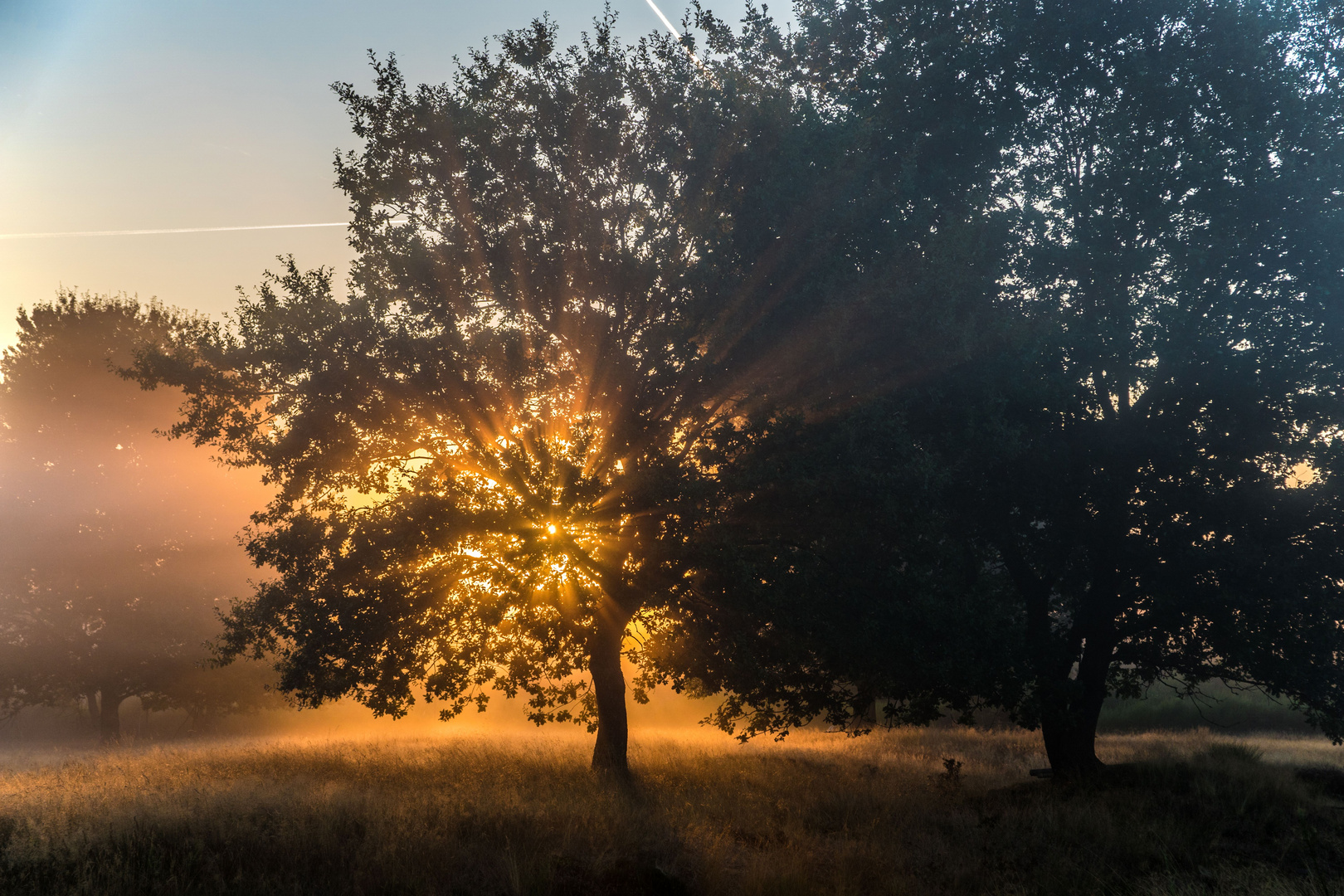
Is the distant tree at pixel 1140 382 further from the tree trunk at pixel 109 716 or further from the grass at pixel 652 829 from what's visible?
the tree trunk at pixel 109 716

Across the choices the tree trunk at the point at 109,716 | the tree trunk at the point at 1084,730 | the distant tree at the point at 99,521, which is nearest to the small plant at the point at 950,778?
the tree trunk at the point at 1084,730

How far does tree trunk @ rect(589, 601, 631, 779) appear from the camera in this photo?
→ 15352 mm

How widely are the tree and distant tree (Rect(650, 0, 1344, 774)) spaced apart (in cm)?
250

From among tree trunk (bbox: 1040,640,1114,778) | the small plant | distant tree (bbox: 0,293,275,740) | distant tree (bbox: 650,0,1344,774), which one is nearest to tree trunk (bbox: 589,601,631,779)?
distant tree (bbox: 650,0,1344,774)

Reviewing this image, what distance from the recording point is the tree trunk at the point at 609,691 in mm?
15352

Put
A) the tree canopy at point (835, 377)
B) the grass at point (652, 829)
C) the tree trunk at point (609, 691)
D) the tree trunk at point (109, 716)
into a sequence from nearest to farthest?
the grass at point (652, 829), the tree canopy at point (835, 377), the tree trunk at point (609, 691), the tree trunk at point (109, 716)

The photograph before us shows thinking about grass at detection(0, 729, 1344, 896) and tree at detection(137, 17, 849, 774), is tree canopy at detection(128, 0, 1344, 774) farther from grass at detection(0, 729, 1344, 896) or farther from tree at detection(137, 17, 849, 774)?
grass at detection(0, 729, 1344, 896)

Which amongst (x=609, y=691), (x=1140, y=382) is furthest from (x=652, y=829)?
(x=1140, y=382)

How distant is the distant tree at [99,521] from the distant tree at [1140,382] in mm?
25703

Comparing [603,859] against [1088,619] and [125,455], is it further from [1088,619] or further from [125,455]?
[125,455]

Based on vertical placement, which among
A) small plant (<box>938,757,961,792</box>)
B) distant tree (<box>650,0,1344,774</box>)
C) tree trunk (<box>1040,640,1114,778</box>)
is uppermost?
distant tree (<box>650,0,1344,774</box>)

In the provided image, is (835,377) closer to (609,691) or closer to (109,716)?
(609,691)

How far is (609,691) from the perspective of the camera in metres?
16.2

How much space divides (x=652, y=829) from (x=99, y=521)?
89.1 ft
